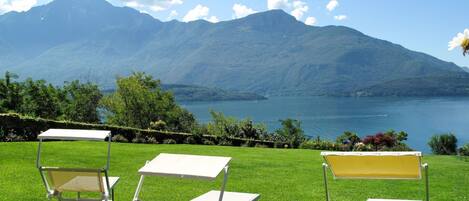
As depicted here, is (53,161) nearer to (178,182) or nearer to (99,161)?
(99,161)

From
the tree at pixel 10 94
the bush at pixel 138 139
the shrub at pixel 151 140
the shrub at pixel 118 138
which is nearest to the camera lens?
the shrub at pixel 118 138

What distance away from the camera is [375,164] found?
5.41 m

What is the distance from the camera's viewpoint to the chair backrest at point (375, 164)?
5.22 meters

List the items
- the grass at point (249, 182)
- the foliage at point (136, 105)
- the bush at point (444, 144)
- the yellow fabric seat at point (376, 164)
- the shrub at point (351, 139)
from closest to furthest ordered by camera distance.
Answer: the yellow fabric seat at point (376, 164), the grass at point (249, 182), the shrub at point (351, 139), the bush at point (444, 144), the foliage at point (136, 105)

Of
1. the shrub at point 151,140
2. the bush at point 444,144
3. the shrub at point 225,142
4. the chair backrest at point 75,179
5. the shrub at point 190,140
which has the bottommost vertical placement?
the bush at point 444,144

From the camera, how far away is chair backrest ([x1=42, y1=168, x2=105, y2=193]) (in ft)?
17.2

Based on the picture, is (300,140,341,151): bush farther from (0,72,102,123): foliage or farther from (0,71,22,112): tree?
(0,71,22,112): tree

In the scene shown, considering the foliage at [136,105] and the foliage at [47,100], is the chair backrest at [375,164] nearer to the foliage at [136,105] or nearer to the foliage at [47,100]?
the foliage at [47,100]

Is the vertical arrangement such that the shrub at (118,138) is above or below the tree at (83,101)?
below

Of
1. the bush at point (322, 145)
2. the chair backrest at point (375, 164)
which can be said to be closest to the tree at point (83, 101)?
the bush at point (322, 145)

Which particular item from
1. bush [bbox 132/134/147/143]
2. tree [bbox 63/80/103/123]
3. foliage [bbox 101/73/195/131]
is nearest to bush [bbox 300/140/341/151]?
Answer: bush [bbox 132/134/147/143]

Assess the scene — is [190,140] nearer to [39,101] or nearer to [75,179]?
[75,179]

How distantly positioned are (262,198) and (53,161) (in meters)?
7.17

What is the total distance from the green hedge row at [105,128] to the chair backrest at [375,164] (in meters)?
19.5
